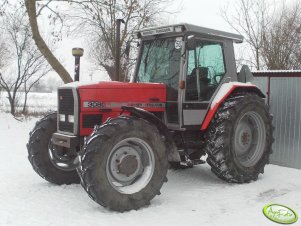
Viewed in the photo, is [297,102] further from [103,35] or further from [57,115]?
[103,35]

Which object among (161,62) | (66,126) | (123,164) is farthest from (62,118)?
(161,62)

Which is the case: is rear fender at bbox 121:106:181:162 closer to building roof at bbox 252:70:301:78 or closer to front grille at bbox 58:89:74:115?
front grille at bbox 58:89:74:115

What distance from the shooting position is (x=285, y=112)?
25.8 ft

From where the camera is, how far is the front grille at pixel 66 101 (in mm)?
5513

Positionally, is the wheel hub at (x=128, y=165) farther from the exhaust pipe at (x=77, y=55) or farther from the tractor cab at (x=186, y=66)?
the exhaust pipe at (x=77, y=55)

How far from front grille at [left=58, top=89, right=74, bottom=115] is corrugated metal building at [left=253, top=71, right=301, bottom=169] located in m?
4.37

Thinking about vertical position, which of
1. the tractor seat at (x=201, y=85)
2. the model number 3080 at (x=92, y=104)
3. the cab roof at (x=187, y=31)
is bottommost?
the model number 3080 at (x=92, y=104)

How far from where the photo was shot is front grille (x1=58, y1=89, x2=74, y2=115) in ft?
18.1

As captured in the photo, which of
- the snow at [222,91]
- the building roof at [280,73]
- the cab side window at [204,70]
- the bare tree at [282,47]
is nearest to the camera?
the cab side window at [204,70]

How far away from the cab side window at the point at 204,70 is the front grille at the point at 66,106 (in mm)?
1744

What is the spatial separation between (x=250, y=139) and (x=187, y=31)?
221cm

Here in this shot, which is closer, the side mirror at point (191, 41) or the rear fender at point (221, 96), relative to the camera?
the side mirror at point (191, 41)

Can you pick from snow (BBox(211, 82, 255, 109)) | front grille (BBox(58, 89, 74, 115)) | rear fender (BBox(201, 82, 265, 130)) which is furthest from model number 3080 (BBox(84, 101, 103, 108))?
snow (BBox(211, 82, 255, 109))

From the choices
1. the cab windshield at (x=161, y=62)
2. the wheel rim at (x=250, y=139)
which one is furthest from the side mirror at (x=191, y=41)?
the wheel rim at (x=250, y=139)
